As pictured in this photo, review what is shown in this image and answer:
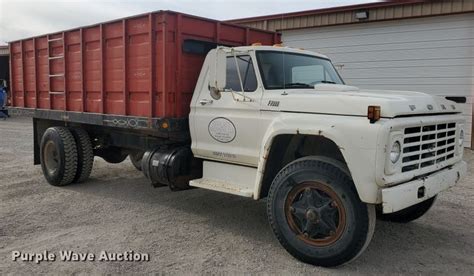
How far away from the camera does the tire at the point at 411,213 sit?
208 inches

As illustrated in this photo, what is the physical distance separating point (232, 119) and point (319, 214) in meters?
1.56

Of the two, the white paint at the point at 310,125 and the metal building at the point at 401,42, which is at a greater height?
the metal building at the point at 401,42

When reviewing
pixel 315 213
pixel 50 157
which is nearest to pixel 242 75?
pixel 315 213

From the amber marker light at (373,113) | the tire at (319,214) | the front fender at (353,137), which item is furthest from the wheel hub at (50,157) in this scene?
the amber marker light at (373,113)

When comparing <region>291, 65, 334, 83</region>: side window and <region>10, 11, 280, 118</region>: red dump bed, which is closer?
<region>291, 65, 334, 83</region>: side window

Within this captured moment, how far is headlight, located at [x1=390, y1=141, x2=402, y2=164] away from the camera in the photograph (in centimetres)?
378

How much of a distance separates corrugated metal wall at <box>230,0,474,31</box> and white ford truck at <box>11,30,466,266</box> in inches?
258

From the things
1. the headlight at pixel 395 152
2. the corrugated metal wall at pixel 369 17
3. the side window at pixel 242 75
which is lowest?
the headlight at pixel 395 152

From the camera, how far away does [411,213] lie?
541 centimetres

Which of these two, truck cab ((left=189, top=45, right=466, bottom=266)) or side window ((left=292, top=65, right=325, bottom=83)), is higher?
side window ((left=292, top=65, right=325, bottom=83))

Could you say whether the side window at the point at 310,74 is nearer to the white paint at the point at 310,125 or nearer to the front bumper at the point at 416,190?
the white paint at the point at 310,125

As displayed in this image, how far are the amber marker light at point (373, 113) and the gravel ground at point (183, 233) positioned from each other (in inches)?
55.0

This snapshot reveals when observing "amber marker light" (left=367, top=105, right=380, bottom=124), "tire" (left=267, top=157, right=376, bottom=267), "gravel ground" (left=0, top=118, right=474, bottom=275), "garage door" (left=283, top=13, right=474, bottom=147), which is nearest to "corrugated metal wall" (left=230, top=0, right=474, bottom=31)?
"garage door" (left=283, top=13, right=474, bottom=147)

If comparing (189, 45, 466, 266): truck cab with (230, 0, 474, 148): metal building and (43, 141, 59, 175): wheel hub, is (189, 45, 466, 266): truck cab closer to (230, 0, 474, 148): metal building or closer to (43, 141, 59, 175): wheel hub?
(43, 141, 59, 175): wheel hub
